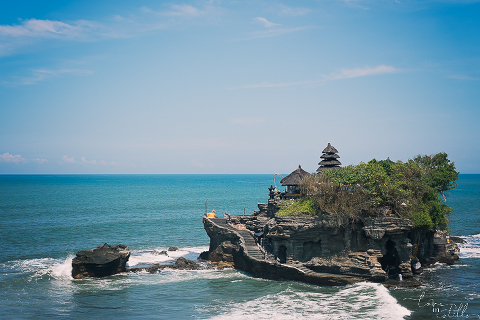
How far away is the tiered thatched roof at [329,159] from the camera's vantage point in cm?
4522

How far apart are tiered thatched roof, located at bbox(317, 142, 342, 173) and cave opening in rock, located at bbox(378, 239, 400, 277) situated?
37.8 ft

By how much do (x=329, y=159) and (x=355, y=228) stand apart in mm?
12224

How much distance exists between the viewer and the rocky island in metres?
34.5

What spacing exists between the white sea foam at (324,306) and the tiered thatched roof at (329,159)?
52.1ft

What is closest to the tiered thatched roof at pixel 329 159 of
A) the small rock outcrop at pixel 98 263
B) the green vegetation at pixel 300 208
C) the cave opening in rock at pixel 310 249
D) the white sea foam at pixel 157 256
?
the green vegetation at pixel 300 208

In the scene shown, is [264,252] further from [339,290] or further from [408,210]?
[408,210]

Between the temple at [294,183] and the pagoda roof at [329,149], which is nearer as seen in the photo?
the temple at [294,183]


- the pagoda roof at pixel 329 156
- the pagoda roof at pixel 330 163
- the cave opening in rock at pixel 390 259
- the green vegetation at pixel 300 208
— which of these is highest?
the pagoda roof at pixel 329 156

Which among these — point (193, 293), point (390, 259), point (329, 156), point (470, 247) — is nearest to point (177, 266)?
point (193, 293)

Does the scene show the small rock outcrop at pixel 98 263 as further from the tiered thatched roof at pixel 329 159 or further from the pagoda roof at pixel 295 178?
the tiered thatched roof at pixel 329 159

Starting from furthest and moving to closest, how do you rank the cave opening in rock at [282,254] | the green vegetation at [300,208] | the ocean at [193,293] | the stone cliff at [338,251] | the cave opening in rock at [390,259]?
the cave opening in rock at [282,254] → the green vegetation at [300,208] → the cave opening in rock at [390,259] → the stone cliff at [338,251] → the ocean at [193,293]

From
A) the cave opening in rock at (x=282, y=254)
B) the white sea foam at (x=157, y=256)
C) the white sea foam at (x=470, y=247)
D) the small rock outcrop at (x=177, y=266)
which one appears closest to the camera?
the cave opening in rock at (x=282, y=254)

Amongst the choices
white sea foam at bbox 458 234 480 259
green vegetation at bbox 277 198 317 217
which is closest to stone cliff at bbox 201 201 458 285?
green vegetation at bbox 277 198 317 217

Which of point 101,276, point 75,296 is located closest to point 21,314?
point 75,296
